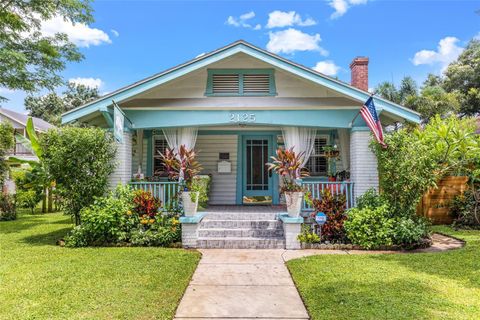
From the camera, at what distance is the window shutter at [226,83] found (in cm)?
1000

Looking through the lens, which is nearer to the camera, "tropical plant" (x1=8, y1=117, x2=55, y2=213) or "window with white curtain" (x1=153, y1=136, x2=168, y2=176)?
"tropical plant" (x1=8, y1=117, x2=55, y2=213)

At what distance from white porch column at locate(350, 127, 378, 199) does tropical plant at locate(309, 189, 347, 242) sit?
771 mm

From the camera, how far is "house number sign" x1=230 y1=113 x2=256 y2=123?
375 inches

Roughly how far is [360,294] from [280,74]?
706cm

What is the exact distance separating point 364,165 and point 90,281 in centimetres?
739

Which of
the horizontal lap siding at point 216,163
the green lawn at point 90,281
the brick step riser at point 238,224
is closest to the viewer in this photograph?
the green lawn at point 90,281

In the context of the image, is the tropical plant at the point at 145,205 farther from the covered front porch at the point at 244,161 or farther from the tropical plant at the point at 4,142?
the tropical plant at the point at 4,142

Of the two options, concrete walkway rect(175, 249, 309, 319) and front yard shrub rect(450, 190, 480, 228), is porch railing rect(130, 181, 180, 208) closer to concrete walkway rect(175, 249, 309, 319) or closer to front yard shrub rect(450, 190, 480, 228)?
concrete walkway rect(175, 249, 309, 319)

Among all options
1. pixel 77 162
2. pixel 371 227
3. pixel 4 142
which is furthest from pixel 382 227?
pixel 4 142

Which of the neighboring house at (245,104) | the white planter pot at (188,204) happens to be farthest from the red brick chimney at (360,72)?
the white planter pot at (188,204)

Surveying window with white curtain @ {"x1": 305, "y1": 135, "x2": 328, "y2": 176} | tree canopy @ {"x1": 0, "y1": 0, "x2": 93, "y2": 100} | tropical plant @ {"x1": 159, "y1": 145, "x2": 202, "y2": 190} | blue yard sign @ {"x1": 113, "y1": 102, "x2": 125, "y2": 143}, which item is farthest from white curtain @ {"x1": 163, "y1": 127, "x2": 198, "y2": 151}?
tree canopy @ {"x1": 0, "y1": 0, "x2": 93, "y2": 100}

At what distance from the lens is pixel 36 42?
17609 millimetres

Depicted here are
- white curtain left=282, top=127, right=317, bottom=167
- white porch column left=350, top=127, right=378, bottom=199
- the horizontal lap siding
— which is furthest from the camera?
the horizontal lap siding

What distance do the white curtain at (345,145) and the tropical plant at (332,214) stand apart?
2.39 m
